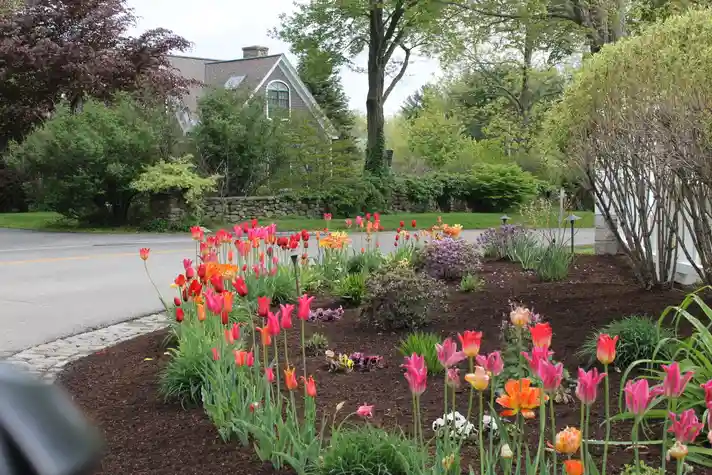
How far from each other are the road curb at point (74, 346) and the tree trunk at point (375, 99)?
20.6m

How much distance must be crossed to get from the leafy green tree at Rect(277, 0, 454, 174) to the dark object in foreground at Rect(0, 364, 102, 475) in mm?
26736

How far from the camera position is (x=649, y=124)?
5.39 meters

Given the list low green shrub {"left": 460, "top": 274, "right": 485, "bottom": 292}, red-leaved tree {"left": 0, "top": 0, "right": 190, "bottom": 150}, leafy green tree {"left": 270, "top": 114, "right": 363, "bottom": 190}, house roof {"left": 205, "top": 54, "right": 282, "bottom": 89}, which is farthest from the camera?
house roof {"left": 205, "top": 54, "right": 282, "bottom": 89}

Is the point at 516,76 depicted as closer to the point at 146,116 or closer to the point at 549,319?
the point at 146,116

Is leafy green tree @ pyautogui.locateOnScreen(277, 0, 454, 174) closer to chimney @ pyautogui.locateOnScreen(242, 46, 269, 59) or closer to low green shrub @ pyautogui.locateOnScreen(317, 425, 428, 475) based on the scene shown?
chimney @ pyautogui.locateOnScreen(242, 46, 269, 59)

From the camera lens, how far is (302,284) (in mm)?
7457

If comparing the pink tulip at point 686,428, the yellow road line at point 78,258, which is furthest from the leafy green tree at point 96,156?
the pink tulip at point 686,428

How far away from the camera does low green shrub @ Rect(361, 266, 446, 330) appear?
19.1 ft

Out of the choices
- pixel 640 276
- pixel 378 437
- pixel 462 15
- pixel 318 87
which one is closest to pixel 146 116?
pixel 462 15

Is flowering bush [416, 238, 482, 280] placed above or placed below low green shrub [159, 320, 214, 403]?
above

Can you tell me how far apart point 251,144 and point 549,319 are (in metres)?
17.7

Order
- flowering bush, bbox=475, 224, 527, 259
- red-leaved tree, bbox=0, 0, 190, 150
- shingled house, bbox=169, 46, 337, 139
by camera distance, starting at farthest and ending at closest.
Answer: shingled house, bbox=169, 46, 337, 139 → red-leaved tree, bbox=0, 0, 190, 150 → flowering bush, bbox=475, 224, 527, 259

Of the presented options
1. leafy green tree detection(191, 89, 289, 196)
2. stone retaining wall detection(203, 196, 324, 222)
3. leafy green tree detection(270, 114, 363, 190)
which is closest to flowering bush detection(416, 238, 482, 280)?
stone retaining wall detection(203, 196, 324, 222)

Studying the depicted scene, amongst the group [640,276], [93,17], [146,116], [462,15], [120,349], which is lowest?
[120,349]
